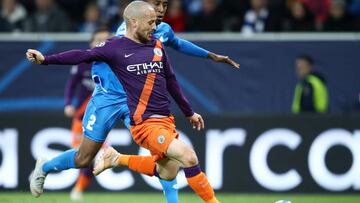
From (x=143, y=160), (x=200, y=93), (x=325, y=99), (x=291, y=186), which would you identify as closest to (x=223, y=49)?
(x=200, y=93)

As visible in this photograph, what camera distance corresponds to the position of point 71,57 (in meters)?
8.79

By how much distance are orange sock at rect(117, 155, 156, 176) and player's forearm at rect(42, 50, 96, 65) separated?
4.34ft

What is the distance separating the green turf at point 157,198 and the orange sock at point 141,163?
7.13 feet

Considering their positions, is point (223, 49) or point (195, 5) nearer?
point (223, 49)

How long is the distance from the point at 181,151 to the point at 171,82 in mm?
847

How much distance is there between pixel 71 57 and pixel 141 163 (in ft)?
4.87

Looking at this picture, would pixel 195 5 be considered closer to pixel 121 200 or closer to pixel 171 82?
pixel 121 200

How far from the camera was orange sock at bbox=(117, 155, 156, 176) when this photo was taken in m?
9.63

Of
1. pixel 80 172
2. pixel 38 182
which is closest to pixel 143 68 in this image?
pixel 38 182

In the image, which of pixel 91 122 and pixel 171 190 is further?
pixel 91 122

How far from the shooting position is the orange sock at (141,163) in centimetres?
963

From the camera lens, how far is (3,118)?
1300 centimetres

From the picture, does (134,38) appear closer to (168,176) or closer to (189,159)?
(189,159)

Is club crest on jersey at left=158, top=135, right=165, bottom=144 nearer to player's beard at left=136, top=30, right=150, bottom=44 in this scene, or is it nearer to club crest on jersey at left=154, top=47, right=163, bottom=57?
club crest on jersey at left=154, top=47, right=163, bottom=57
